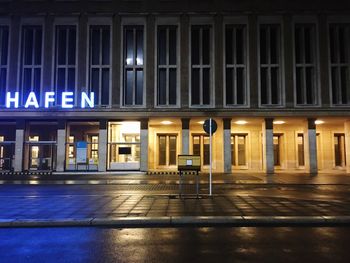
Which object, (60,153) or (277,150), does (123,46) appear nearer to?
(60,153)

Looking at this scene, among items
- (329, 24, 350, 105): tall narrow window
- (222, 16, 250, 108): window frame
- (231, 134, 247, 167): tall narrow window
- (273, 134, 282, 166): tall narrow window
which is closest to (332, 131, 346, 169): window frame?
(273, 134, 282, 166): tall narrow window

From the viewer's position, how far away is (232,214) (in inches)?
408

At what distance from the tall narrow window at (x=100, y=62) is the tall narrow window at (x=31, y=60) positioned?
15.4ft

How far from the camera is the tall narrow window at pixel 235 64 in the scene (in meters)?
32.5

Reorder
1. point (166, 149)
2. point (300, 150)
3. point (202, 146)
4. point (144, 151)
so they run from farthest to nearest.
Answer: point (300, 150) → point (202, 146) → point (166, 149) → point (144, 151)

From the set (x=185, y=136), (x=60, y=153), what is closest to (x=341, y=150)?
(x=185, y=136)

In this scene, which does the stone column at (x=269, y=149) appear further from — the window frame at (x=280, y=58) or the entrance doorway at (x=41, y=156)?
the entrance doorway at (x=41, y=156)

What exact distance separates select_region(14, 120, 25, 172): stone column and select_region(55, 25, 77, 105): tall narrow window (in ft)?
13.3

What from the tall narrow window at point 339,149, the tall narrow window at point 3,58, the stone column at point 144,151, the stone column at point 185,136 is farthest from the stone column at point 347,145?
the tall narrow window at point 3,58

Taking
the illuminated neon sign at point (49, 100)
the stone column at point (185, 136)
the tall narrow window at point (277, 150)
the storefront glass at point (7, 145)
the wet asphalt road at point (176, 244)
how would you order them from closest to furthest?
the wet asphalt road at point (176, 244) → the illuminated neon sign at point (49, 100) → the stone column at point (185, 136) → the storefront glass at point (7, 145) → the tall narrow window at point (277, 150)

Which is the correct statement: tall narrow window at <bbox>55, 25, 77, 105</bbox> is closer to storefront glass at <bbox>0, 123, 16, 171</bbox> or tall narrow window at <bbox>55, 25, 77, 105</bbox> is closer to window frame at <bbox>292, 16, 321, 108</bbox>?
storefront glass at <bbox>0, 123, 16, 171</bbox>

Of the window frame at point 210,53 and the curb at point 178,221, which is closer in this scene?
the curb at point 178,221

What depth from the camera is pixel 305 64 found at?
32.5m

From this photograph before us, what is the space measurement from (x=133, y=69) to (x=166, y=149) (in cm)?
866
